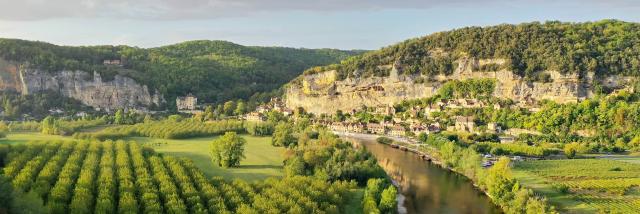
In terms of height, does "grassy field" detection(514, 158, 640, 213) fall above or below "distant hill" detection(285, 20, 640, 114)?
below

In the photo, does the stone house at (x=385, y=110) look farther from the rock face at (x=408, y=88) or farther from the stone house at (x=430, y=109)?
the stone house at (x=430, y=109)

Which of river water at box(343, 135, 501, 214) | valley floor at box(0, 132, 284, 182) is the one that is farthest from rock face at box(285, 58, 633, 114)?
river water at box(343, 135, 501, 214)

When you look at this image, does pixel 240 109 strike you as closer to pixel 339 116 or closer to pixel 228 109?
pixel 228 109

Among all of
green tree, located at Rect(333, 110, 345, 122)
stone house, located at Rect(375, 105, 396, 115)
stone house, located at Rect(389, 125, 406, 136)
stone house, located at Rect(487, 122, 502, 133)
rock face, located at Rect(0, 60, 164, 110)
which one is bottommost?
stone house, located at Rect(389, 125, 406, 136)

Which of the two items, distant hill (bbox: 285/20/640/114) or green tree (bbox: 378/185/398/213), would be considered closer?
green tree (bbox: 378/185/398/213)

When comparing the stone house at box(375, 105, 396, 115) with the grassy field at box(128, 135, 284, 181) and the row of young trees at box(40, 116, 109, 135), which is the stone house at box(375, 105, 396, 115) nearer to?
the grassy field at box(128, 135, 284, 181)

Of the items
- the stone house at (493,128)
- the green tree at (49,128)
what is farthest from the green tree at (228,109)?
the stone house at (493,128)

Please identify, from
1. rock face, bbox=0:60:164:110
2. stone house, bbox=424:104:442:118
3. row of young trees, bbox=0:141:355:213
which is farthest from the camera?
rock face, bbox=0:60:164:110

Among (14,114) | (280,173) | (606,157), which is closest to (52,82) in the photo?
(14,114)
